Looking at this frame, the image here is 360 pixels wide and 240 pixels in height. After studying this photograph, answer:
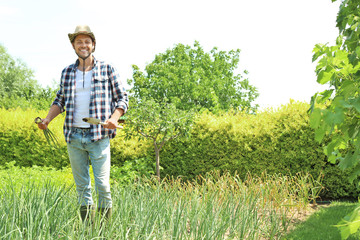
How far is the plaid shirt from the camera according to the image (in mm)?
3680

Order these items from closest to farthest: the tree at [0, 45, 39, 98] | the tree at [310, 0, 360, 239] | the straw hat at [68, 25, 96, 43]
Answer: the tree at [310, 0, 360, 239]
the straw hat at [68, 25, 96, 43]
the tree at [0, 45, 39, 98]

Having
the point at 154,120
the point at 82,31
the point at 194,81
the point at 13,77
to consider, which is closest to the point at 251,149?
the point at 154,120

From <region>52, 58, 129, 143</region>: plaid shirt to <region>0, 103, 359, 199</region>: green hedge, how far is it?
3.73 meters

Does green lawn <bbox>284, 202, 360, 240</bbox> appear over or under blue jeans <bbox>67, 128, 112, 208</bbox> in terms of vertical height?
under

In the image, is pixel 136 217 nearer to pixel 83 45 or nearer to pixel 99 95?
pixel 99 95

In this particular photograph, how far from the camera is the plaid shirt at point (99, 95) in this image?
12.1ft

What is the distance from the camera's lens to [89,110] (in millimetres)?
3695

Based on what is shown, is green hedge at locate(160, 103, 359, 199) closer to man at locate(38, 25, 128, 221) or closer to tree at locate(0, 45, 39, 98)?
man at locate(38, 25, 128, 221)

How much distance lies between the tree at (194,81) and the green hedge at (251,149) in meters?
10.5

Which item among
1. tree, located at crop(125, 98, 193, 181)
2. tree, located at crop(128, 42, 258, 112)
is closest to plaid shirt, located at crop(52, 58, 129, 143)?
tree, located at crop(125, 98, 193, 181)

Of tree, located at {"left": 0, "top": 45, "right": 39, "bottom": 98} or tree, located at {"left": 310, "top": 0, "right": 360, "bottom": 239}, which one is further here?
tree, located at {"left": 0, "top": 45, "right": 39, "bottom": 98}

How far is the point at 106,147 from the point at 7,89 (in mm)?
29248

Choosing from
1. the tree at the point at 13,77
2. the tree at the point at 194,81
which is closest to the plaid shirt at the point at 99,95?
the tree at the point at 194,81

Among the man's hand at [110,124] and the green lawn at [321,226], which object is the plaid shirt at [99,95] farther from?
the green lawn at [321,226]
